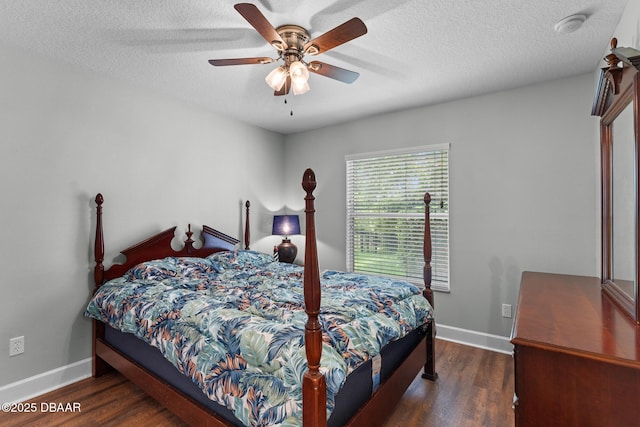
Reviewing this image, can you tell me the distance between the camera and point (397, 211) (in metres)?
3.73

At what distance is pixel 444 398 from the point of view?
7.50ft

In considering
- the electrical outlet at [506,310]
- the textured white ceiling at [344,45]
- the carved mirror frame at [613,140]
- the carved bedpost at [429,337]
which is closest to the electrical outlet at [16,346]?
the textured white ceiling at [344,45]

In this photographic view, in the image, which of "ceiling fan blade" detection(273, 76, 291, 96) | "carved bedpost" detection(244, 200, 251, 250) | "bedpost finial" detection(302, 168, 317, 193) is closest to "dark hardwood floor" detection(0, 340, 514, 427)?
"bedpost finial" detection(302, 168, 317, 193)

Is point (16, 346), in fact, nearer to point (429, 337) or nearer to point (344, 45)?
point (429, 337)

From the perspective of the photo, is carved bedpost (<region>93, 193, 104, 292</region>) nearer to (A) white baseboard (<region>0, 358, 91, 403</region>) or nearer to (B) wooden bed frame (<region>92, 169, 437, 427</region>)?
(B) wooden bed frame (<region>92, 169, 437, 427</region>)

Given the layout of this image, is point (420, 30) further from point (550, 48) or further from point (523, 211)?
point (523, 211)

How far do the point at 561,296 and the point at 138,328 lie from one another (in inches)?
102

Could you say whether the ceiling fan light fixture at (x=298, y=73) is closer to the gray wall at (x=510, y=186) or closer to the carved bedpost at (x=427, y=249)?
the carved bedpost at (x=427, y=249)

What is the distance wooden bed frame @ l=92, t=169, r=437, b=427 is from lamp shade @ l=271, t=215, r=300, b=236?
644 millimetres

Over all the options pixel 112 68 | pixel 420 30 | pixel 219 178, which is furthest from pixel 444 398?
pixel 112 68

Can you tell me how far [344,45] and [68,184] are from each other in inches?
95.4

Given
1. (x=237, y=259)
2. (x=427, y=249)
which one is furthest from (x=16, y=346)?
(x=427, y=249)

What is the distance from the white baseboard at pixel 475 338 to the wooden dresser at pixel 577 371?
1924 millimetres

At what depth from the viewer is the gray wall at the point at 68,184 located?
7.52 feet
